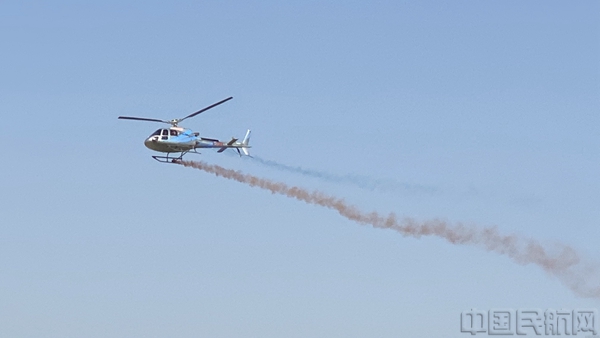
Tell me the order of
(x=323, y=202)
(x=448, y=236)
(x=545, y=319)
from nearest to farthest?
(x=545, y=319) → (x=448, y=236) → (x=323, y=202)

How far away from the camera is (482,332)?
65.2 m

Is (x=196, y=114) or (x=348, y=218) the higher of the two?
(x=196, y=114)

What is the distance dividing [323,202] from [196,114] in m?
12.2

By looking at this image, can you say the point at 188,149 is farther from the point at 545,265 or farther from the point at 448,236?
the point at 545,265

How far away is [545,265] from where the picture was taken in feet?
273

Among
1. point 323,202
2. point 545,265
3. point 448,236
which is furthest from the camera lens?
point 323,202

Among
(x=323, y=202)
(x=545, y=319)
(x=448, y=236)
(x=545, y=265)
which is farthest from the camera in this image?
(x=323, y=202)

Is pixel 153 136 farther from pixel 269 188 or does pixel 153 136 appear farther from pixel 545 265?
pixel 545 265

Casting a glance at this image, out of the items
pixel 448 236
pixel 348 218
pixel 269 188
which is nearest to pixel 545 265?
pixel 448 236

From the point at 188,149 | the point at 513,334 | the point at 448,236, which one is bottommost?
the point at 513,334

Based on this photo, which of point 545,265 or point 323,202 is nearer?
point 545,265

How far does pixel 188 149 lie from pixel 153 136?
2.87 meters

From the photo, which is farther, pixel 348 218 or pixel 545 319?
pixel 348 218

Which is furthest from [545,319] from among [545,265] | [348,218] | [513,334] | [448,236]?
[348,218]
